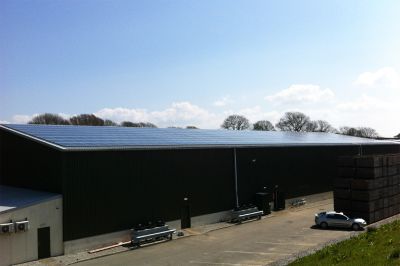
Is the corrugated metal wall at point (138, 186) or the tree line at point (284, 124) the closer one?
the corrugated metal wall at point (138, 186)

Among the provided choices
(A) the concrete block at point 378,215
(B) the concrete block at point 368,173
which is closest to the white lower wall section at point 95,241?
(B) the concrete block at point 368,173

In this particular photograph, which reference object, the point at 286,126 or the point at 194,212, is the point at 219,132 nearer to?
the point at 194,212

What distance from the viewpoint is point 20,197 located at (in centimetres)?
2528

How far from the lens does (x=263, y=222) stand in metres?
35.5

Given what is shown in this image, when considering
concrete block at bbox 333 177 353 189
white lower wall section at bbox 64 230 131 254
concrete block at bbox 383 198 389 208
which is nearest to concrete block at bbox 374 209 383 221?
concrete block at bbox 383 198 389 208

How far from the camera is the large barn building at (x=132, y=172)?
25.6 metres

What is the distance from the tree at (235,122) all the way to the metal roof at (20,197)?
10158 centimetres

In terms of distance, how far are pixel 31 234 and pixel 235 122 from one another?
107m

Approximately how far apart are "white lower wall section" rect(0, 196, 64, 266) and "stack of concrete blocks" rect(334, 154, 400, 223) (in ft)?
73.0

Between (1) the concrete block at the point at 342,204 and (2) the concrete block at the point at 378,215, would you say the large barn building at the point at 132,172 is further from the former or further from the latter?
(2) the concrete block at the point at 378,215

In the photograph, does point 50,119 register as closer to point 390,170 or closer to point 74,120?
point 74,120

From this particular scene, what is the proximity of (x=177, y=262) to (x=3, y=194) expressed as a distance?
442 inches

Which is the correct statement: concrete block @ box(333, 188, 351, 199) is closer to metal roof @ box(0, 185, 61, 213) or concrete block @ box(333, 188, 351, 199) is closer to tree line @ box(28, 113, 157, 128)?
metal roof @ box(0, 185, 61, 213)

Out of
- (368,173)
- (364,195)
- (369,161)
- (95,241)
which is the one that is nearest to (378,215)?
(364,195)
